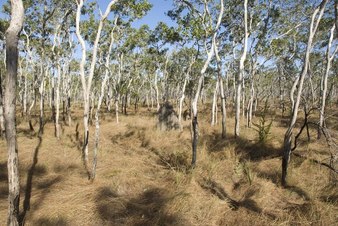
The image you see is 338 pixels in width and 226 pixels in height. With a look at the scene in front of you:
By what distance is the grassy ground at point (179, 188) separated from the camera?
5520 millimetres

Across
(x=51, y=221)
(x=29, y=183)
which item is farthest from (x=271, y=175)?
(x=29, y=183)

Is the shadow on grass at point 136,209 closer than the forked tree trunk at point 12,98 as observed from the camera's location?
No

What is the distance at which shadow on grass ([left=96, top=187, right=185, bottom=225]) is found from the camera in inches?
215

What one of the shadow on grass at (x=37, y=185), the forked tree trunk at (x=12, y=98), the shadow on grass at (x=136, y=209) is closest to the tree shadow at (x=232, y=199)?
the shadow on grass at (x=136, y=209)

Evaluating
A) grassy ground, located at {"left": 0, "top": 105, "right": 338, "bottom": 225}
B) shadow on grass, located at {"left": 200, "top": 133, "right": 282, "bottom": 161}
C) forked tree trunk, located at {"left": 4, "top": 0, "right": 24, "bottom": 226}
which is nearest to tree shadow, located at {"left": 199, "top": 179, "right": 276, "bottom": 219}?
grassy ground, located at {"left": 0, "top": 105, "right": 338, "bottom": 225}

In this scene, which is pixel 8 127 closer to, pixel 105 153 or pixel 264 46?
pixel 105 153

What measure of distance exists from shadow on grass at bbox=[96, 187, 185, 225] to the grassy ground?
2 centimetres

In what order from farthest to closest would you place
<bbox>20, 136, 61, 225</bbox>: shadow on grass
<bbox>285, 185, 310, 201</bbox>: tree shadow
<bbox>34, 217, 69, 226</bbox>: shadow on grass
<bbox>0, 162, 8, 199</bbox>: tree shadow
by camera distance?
<bbox>0, 162, 8, 199</bbox>: tree shadow, <bbox>285, 185, 310, 201</bbox>: tree shadow, <bbox>20, 136, 61, 225</bbox>: shadow on grass, <bbox>34, 217, 69, 226</bbox>: shadow on grass

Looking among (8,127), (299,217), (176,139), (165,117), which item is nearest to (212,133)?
(176,139)

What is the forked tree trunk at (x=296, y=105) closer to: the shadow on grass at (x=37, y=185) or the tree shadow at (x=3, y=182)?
the shadow on grass at (x=37, y=185)

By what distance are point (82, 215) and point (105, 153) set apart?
5747 millimetres

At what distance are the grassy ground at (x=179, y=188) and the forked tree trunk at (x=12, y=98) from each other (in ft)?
2.99

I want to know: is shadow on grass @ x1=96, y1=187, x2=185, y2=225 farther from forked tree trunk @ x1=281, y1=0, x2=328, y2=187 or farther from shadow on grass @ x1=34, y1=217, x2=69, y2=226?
forked tree trunk @ x1=281, y1=0, x2=328, y2=187

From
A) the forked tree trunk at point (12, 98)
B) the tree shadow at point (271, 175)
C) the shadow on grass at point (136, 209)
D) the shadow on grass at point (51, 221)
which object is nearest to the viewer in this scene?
the forked tree trunk at point (12, 98)
